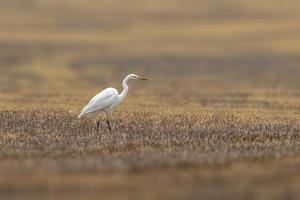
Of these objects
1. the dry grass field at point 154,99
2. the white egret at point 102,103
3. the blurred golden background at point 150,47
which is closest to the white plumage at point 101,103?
the white egret at point 102,103

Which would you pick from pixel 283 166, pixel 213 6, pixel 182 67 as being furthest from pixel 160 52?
pixel 283 166

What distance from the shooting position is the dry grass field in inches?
392

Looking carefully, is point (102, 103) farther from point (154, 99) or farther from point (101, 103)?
point (154, 99)

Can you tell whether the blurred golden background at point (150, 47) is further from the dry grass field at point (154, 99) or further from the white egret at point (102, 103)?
the white egret at point (102, 103)

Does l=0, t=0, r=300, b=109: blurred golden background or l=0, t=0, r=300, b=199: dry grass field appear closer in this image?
l=0, t=0, r=300, b=199: dry grass field

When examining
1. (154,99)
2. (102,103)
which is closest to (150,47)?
(154,99)

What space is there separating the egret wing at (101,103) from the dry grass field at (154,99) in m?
0.38

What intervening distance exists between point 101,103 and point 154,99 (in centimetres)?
967

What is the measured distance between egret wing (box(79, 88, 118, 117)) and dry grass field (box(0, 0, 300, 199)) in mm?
380

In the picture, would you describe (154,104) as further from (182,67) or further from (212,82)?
(182,67)

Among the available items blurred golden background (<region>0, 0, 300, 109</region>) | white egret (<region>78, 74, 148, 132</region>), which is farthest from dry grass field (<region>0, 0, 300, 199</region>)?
white egret (<region>78, 74, 148, 132</region>)

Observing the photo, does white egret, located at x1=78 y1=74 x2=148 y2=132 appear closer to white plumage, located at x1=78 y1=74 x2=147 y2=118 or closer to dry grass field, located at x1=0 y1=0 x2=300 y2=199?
white plumage, located at x1=78 y1=74 x2=147 y2=118

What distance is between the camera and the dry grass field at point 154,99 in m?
9.96

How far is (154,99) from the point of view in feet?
88.8
